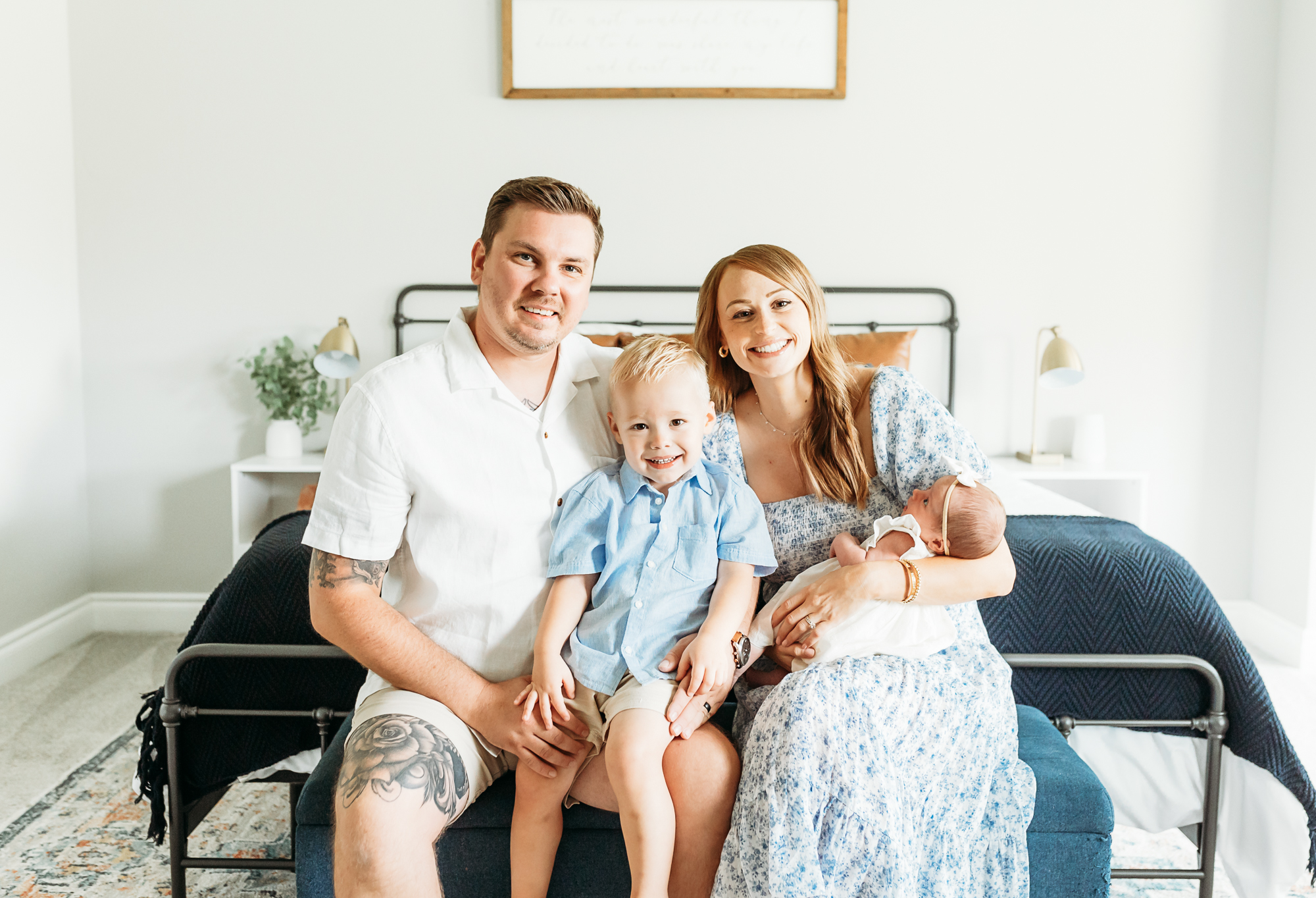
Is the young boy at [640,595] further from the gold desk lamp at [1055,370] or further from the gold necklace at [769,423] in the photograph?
the gold desk lamp at [1055,370]

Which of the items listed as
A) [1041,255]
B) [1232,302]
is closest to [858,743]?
[1041,255]

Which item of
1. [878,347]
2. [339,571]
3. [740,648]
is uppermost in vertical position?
[878,347]

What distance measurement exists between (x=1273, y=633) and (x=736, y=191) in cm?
Result: 249

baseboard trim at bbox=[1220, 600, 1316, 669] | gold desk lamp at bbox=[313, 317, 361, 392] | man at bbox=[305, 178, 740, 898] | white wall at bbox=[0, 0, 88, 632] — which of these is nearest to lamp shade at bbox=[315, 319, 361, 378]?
gold desk lamp at bbox=[313, 317, 361, 392]

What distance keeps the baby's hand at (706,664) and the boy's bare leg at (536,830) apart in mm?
204

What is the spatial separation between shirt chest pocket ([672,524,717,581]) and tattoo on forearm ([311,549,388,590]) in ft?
1.50

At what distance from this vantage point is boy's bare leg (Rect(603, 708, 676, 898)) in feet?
3.72

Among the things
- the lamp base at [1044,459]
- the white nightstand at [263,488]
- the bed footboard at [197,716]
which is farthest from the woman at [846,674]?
the white nightstand at [263,488]

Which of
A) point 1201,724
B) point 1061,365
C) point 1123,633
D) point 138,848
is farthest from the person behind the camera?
point 1061,365

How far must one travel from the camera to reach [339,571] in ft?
4.32

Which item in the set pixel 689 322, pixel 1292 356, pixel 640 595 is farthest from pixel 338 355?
pixel 1292 356

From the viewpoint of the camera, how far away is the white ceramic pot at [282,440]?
319cm

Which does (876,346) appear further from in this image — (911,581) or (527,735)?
(527,735)

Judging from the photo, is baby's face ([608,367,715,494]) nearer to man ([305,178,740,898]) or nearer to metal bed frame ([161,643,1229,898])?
man ([305,178,740,898])
